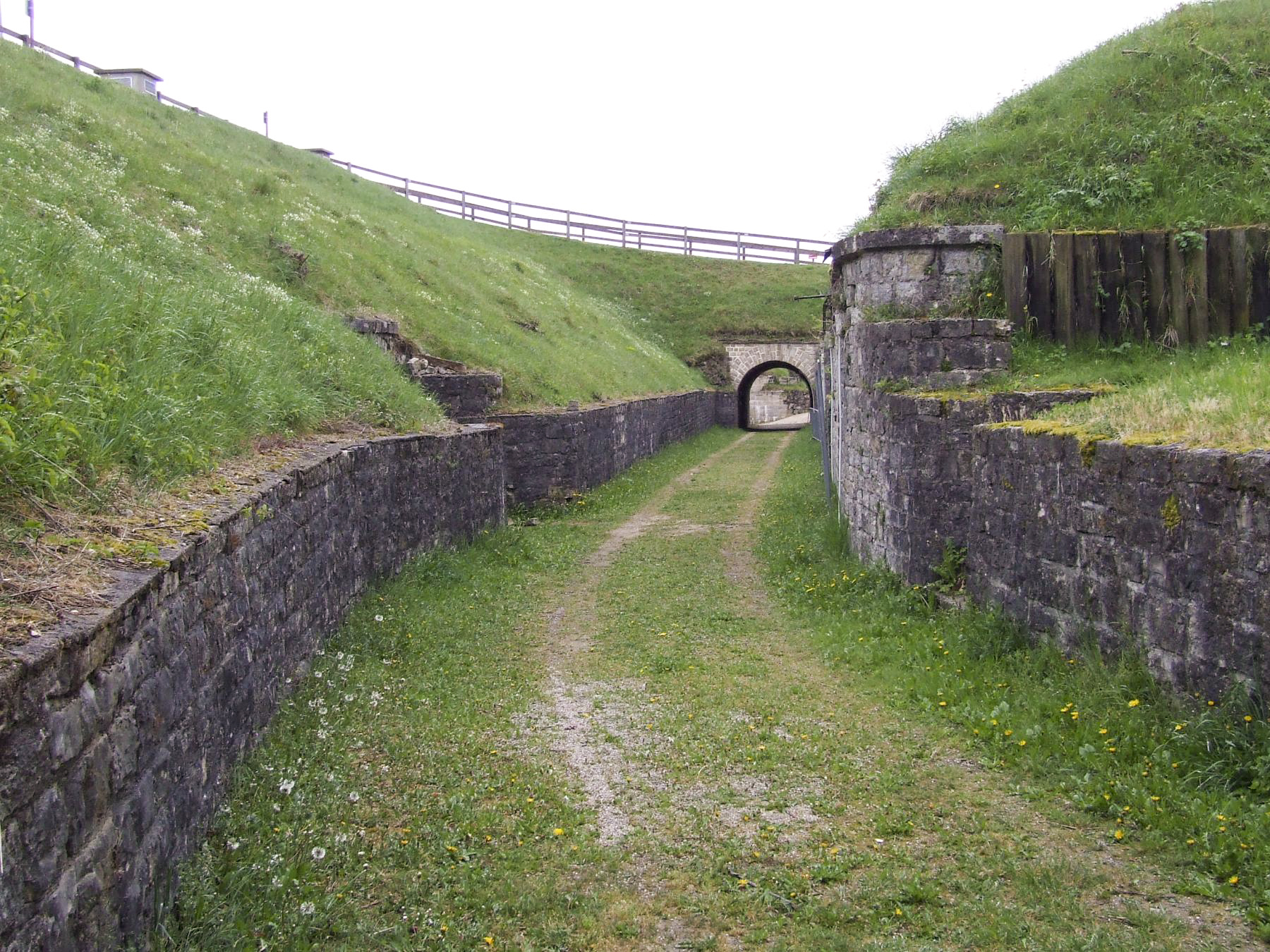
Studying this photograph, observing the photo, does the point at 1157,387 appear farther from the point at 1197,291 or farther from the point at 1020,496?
the point at 1197,291

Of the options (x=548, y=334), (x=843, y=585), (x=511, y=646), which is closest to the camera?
(x=511, y=646)

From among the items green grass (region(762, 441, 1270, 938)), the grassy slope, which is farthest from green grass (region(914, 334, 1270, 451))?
the grassy slope

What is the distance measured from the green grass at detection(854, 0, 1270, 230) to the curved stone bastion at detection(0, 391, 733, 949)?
6.74 m

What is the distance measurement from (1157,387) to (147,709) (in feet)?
21.1

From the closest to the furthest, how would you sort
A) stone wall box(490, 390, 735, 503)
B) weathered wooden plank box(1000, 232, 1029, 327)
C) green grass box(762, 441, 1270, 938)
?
green grass box(762, 441, 1270, 938), weathered wooden plank box(1000, 232, 1029, 327), stone wall box(490, 390, 735, 503)

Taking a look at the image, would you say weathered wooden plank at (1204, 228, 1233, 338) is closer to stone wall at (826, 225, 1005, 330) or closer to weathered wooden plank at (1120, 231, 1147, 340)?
weathered wooden plank at (1120, 231, 1147, 340)

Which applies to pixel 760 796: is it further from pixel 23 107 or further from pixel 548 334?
pixel 548 334

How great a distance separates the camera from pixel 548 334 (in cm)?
2367

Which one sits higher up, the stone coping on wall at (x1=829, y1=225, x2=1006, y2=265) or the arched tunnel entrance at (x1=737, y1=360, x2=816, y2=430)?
the stone coping on wall at (x1=829, y1=225, x2=1006, y2=265)

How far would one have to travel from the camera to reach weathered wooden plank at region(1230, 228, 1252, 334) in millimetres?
8602

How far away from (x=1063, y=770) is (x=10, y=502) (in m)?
4.86

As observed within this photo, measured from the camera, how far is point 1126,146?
1049cm

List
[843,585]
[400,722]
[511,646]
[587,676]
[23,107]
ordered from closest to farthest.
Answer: [400,722] < [587,676] < [511,646] < [843,585] < [23,107]

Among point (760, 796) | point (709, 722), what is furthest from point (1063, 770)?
point (709, 722)
